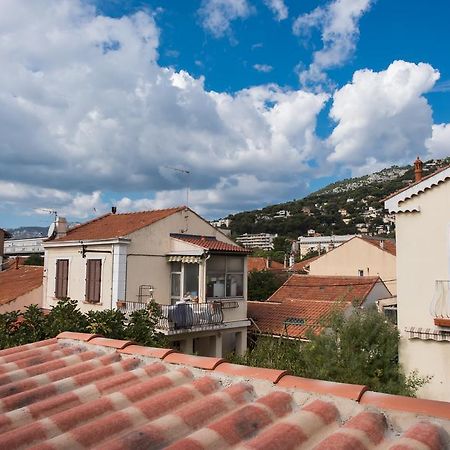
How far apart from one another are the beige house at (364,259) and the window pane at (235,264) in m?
18.8

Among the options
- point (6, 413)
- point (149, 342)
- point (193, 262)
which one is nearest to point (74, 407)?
point (6, 413)

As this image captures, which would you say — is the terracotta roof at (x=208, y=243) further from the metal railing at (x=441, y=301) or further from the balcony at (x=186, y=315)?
the metal railing at (x=441, y=301)

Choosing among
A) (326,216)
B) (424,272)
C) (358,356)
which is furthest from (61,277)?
(326,216)

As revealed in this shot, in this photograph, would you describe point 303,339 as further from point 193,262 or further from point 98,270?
point 98,270

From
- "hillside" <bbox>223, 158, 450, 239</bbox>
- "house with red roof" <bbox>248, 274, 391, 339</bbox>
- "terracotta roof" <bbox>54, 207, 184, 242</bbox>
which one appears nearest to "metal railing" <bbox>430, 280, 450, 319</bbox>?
"house with red roof" <bbox>248, 274, 391, 339</bbox>

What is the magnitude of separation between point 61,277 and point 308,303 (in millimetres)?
11536

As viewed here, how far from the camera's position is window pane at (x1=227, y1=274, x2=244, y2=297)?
17.9 m

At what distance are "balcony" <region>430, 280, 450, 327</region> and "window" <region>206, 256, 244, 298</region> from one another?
26.7 feet

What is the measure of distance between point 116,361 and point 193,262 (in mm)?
11805

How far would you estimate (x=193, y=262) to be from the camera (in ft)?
54.7

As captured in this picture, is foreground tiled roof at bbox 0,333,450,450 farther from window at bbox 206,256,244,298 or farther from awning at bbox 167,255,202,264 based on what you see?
window at bbox 206,256,244,298

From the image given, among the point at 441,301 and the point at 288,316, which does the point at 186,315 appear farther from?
the point at 441,301

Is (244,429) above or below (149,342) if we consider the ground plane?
above

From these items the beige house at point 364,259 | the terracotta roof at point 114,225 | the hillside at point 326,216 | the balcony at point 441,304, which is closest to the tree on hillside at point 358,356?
the balcony at point 441,304
